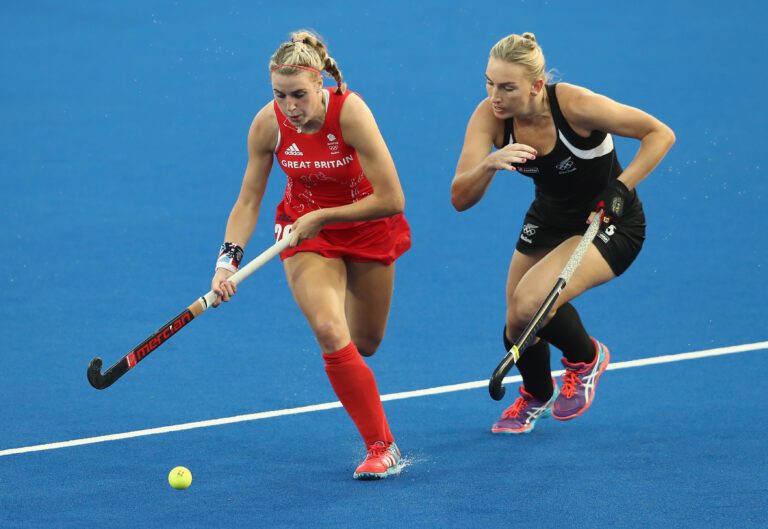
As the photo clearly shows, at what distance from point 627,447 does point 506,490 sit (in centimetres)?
68

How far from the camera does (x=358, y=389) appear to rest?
4.82 meters

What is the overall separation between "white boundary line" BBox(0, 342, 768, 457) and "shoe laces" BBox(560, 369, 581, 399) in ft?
2.27

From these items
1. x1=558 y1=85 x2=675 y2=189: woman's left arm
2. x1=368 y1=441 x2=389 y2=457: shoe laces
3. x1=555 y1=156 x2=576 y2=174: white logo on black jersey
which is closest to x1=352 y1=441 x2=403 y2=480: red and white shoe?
x1=368 y1=441 x2=389 y2=457: shoe laces

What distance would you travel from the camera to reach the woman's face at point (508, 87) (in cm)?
469

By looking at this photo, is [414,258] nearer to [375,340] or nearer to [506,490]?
[375,340]

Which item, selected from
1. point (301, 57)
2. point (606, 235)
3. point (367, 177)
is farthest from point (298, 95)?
point (606, 235)

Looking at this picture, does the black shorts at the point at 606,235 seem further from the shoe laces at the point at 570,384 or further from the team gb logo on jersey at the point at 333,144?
the team gb logo on jersey at the point at 333,144

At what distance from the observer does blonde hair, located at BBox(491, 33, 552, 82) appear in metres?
4.68

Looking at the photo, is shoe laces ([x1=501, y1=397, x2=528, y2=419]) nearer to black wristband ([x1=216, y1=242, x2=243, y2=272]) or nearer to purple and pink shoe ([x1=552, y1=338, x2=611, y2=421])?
purple and pink shoe ([x1=552, y1=338, x2=611, y2=421])

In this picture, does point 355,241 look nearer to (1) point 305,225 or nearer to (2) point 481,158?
(1) point 305,225

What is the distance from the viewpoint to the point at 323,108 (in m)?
4.78

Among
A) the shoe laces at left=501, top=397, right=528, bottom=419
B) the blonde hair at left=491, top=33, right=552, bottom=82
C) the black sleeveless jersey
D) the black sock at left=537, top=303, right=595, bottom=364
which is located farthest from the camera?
the shoe laces at left=501, top=397, right=528, bottom=419

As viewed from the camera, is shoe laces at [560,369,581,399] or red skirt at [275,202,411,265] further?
shoe laces at [560,369,581,399]

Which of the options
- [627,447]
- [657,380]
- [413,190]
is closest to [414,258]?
[413,190]
